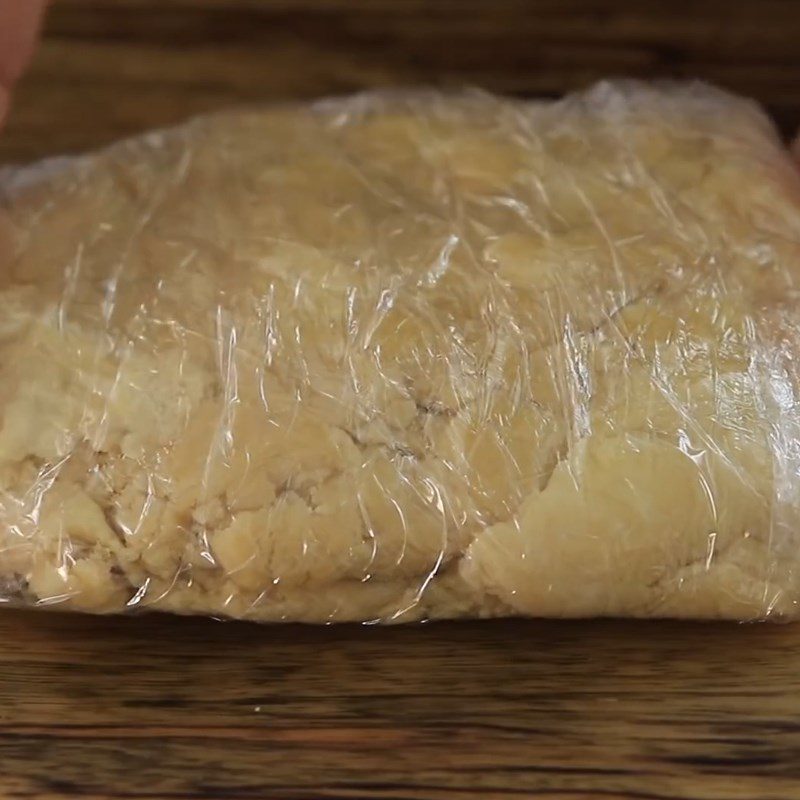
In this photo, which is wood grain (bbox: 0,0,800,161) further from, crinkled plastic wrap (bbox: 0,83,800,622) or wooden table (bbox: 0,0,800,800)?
wooden table (bbox: 0,0,800,800)

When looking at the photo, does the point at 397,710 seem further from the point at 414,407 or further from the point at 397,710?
the point at 414,407

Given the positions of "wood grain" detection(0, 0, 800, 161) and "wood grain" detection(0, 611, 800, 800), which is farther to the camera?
"wood grain" detection(0, 0, 800, 161)

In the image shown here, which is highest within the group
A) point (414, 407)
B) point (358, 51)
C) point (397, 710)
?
point (358, 51)

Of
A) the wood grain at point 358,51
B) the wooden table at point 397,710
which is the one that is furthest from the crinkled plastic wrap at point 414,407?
the wood grain at point 358,51

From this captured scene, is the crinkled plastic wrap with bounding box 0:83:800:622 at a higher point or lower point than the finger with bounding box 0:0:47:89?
lower

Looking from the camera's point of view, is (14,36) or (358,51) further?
(358,51)

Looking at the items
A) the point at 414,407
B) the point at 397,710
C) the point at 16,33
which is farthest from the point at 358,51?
the point at 397,710

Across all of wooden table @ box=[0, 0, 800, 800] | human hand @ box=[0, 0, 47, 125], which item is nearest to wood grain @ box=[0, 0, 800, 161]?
human hand @ box=[0, 0, 47, 125]

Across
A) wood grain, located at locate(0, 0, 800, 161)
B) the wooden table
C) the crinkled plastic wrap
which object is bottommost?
the wooden table

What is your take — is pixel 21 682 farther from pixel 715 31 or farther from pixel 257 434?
pixel 715 31
